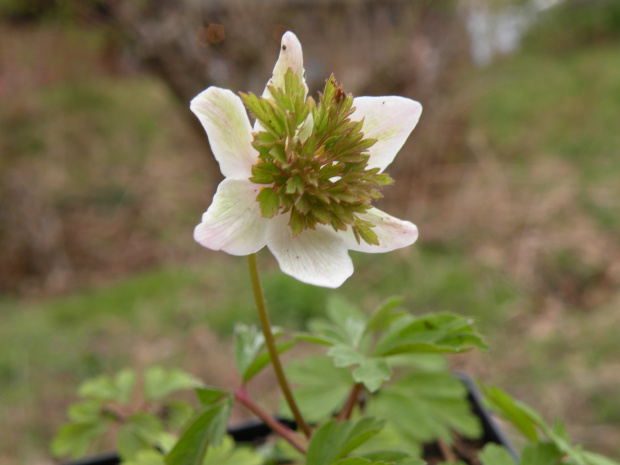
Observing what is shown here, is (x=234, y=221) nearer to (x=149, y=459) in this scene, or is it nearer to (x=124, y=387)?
(x=149, y=459)

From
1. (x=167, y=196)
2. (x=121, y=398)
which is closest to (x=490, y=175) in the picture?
(x=167, y=196)

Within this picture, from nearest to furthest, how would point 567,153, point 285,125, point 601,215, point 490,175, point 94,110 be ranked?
point 285,125, point 601,215, point 490,175, point 567,153, point 94,110

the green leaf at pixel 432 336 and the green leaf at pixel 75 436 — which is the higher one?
the green leaf at pixel 432 336

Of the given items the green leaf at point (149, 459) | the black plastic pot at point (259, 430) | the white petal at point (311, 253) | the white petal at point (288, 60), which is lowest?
the black plastic pot at point (259, 430)

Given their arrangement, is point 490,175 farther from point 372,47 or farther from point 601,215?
point 372,47

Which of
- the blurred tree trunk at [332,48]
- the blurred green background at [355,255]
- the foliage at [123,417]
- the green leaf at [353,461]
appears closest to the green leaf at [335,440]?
the green leaf at [353,461]

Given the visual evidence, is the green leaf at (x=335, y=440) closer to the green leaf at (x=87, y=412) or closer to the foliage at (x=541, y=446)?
the foliage at (x=541, y=446)
